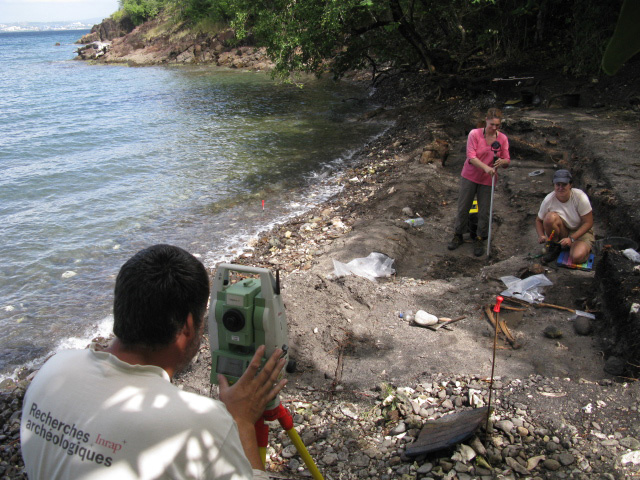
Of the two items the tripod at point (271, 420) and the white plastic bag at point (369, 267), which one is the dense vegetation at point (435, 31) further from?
the tripod at point (271, 420)

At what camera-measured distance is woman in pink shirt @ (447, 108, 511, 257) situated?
20.5 ft

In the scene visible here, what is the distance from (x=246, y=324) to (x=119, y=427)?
86cm

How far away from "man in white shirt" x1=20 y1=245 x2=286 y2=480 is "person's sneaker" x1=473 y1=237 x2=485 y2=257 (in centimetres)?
565

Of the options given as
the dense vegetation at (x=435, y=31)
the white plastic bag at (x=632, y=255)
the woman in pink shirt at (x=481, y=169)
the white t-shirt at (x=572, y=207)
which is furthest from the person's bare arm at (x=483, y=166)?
A: the dense vegetation at (x=435, y=31)

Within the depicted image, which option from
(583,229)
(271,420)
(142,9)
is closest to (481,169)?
(583,229)

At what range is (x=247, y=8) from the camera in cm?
1742

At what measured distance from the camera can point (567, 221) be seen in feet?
18.7

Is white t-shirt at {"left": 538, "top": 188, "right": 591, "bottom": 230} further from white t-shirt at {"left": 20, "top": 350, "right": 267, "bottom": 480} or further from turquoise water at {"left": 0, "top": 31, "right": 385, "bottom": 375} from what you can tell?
white t-shirt at {"left": 20, "top": 350, "right": 267, "bottom": 480}

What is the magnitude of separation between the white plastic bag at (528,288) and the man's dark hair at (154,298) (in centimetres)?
427

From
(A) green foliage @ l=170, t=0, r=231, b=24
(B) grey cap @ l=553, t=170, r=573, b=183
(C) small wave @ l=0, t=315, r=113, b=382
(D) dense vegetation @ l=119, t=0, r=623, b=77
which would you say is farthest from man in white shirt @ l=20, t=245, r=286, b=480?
(A) green foliage @ l=170, t=0, r=231, b=24

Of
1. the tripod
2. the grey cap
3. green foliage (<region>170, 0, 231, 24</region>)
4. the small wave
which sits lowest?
the small wave

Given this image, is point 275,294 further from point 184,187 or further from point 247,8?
point 247,8

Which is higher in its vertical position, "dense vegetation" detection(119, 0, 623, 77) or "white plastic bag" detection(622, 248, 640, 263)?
"dense vegetation" detection(119, 0, 623, 77)

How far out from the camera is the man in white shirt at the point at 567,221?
5555 millimetres
